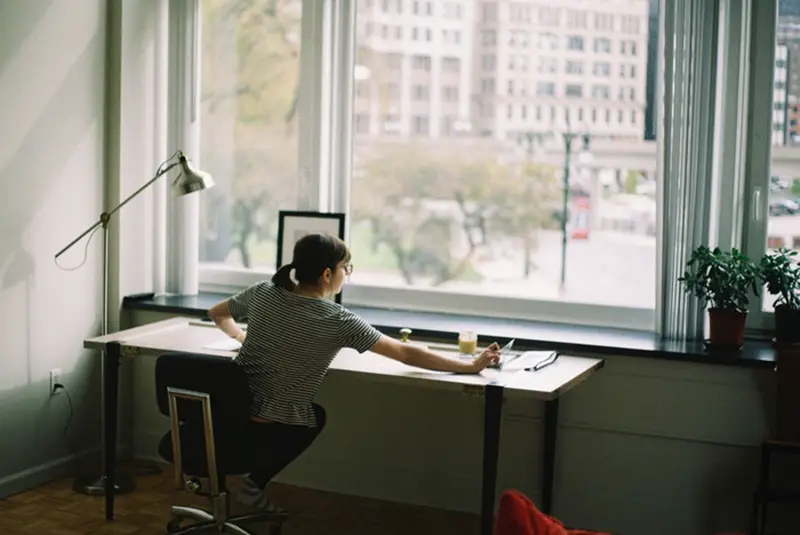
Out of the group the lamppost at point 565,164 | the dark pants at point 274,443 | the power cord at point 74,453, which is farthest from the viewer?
the power cord at point 74,453

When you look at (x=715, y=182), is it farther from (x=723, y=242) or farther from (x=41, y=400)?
(x=41, y=400)

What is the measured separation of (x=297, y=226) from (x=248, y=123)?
58 cm

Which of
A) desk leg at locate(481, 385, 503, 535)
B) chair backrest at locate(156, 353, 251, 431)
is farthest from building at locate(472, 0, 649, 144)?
chair backrest at locate(156, 353, 251, 431)

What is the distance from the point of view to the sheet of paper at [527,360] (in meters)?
3.54

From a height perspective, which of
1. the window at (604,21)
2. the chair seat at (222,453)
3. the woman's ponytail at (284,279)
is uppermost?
the window at (604,21)

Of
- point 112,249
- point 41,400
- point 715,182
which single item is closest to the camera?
point 715,182

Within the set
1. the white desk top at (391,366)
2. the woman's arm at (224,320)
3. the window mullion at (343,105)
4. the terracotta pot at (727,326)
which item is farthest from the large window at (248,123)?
the terracotta pot at (727,326)

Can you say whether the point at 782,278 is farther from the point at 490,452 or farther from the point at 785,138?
the point at 490,452

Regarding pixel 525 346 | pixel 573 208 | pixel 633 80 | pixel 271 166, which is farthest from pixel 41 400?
pixel 633 80

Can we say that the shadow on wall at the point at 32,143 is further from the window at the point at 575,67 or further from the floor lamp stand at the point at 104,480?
the window at the point at 575,67

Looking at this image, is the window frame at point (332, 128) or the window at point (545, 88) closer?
the window at point (545, 88)

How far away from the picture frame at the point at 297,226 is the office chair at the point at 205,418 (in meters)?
1.18

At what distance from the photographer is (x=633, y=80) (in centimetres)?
413

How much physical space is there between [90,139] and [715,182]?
241 cm
